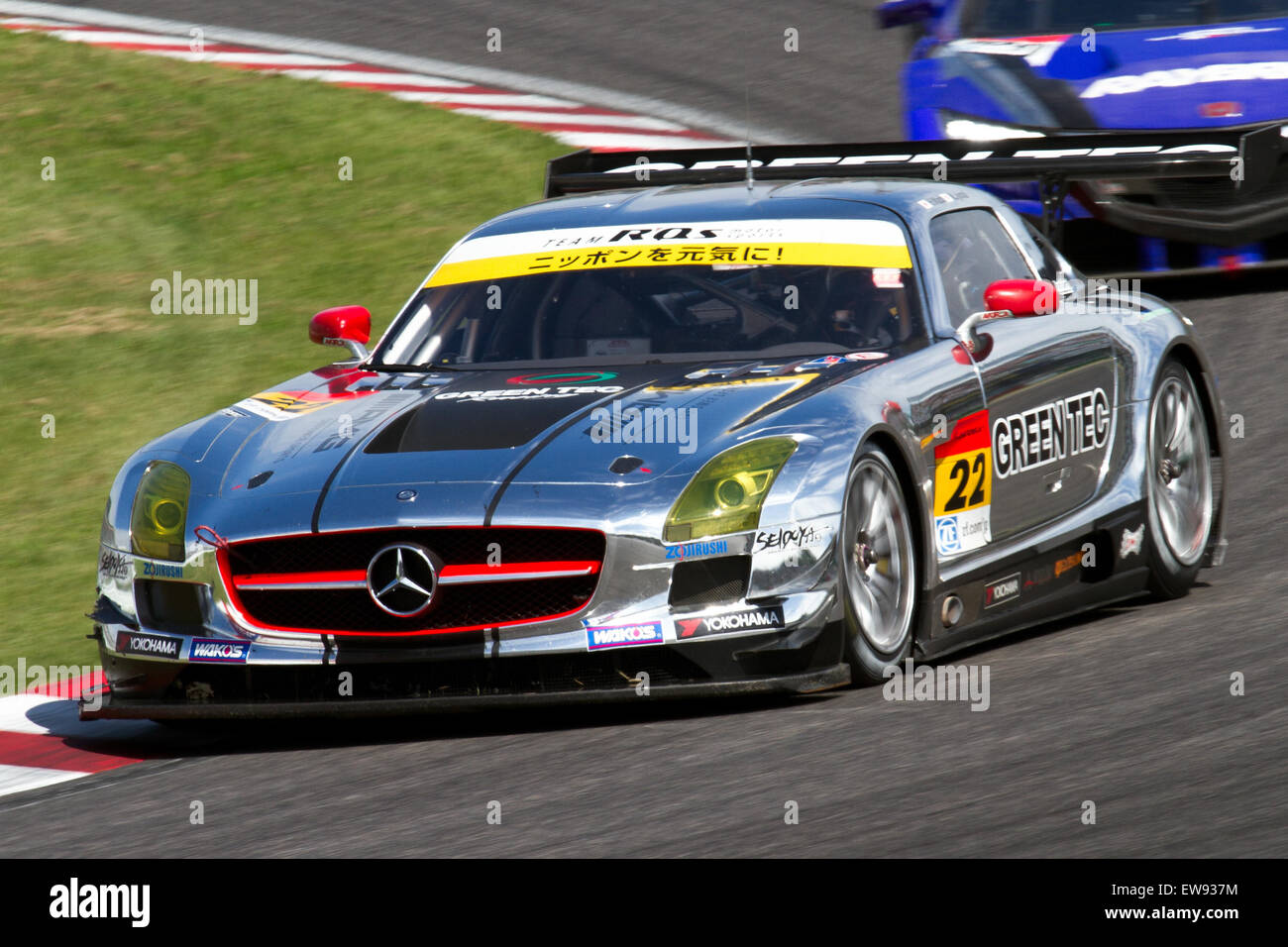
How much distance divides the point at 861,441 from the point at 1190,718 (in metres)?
1.14

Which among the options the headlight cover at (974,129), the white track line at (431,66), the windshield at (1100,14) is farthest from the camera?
the white track line at (431,66)

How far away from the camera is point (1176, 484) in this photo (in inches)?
309

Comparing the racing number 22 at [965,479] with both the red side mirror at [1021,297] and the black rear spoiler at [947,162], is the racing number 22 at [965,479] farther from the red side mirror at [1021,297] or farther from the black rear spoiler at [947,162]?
the black rear spoiler at [947,162]

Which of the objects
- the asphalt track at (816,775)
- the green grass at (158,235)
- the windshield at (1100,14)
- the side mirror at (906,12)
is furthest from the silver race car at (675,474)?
the side mirror at (906,12)

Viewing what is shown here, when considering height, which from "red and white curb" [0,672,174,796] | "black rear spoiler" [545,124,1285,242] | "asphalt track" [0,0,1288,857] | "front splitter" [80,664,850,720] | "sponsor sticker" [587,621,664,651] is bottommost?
"red and white curb" [0,672,174,796]

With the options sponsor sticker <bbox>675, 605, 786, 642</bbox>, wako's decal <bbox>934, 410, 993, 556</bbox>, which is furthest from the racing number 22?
sponsor sticker <bbox>675, 605, 786, 642</bbox>

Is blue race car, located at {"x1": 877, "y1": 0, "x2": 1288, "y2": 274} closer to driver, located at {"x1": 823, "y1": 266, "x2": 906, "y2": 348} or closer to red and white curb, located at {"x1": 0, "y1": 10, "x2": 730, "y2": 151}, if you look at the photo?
red and white curb, located at {"x1": 0, "y1": 10, "x2": 730, "y2": 151}

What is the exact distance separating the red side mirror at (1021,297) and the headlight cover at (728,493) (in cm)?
136

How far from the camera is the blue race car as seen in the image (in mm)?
10875

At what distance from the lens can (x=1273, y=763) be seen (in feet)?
16.4

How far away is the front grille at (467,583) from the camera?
5.76m

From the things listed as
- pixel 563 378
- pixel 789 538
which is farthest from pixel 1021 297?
pixel 789 538

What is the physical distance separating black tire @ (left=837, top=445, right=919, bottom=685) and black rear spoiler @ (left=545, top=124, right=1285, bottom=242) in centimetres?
264

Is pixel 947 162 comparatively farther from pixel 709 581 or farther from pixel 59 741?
pixel 59 741
